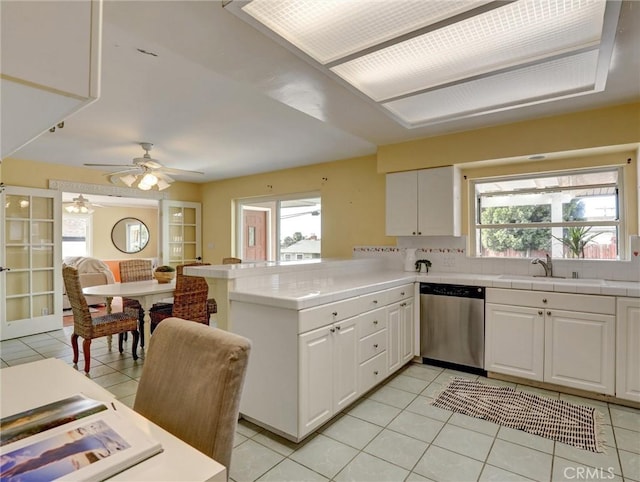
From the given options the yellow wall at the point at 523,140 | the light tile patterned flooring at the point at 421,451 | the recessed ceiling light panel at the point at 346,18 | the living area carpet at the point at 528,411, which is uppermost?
the recessed ceiling light panel at the point at 346,18

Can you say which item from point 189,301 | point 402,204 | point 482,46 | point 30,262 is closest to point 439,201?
point 402,204

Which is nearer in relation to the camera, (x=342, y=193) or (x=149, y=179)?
(x=149, y=179)

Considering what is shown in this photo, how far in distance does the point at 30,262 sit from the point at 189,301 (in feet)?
9.65

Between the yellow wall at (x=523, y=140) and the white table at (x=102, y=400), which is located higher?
the yellow wall at (x=523, y=140)

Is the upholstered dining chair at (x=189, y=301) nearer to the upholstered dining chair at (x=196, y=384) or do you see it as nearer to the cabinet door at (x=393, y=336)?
the cabinet door at (x=393, y=336)

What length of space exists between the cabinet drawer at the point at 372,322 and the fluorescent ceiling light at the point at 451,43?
1.66 meters

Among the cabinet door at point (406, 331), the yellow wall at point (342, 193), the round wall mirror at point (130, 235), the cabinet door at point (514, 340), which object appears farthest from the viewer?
the round wall mirror at point (130, 235)

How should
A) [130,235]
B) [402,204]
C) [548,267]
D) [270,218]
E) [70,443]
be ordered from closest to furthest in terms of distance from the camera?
[70,443]
[548,267]
[402,204]
[270,218]
[130,235]

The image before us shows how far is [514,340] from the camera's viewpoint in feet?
9.82

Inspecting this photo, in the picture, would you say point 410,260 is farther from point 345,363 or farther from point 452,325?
point 345,363

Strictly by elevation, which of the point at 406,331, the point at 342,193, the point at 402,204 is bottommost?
the point at 406,331

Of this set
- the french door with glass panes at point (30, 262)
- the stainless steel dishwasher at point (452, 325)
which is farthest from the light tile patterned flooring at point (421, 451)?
the french door with glass panes at point (30, 262)

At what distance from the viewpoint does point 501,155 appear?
3.29 metres

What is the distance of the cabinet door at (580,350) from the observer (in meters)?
2.63
